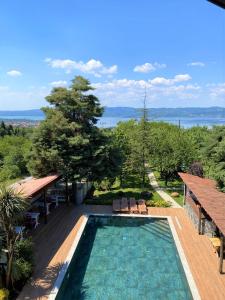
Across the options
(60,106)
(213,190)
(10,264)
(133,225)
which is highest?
(60,106)

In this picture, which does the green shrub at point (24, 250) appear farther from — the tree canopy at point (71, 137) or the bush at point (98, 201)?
the bush at point (98, 201)

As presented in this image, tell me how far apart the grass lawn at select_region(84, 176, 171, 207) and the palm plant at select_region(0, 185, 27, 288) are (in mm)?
11274

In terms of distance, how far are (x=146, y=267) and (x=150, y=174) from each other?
68.0ft

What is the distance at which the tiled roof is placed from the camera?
11859 mm

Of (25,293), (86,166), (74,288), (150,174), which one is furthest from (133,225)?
(150,174)

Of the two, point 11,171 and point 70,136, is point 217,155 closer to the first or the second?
point 70,136

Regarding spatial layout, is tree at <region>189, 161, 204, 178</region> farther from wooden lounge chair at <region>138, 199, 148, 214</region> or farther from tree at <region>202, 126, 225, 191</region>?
wooden lounge chair at <region>138, 199, 148, 214</region>

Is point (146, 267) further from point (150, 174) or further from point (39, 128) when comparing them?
point (150, 174)

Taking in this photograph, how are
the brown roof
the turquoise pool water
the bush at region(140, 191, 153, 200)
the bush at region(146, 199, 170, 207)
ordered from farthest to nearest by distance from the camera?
1. the bush at region(140, 191, 153, 200)
2. the bush at region(146, 199, 170, 207)
3. the brown roof
4. the turquoise pool water

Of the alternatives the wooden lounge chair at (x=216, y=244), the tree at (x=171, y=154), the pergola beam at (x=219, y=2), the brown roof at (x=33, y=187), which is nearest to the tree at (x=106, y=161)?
the brown roof at (x=33, y=187)

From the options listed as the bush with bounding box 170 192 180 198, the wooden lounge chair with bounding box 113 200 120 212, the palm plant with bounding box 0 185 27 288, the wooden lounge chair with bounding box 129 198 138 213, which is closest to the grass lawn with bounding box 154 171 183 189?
the bush with bounding box 170 192 180 198

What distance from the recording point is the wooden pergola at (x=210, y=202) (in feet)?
37.8

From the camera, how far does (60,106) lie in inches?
807

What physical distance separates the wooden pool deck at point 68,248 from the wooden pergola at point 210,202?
2.88 feet
